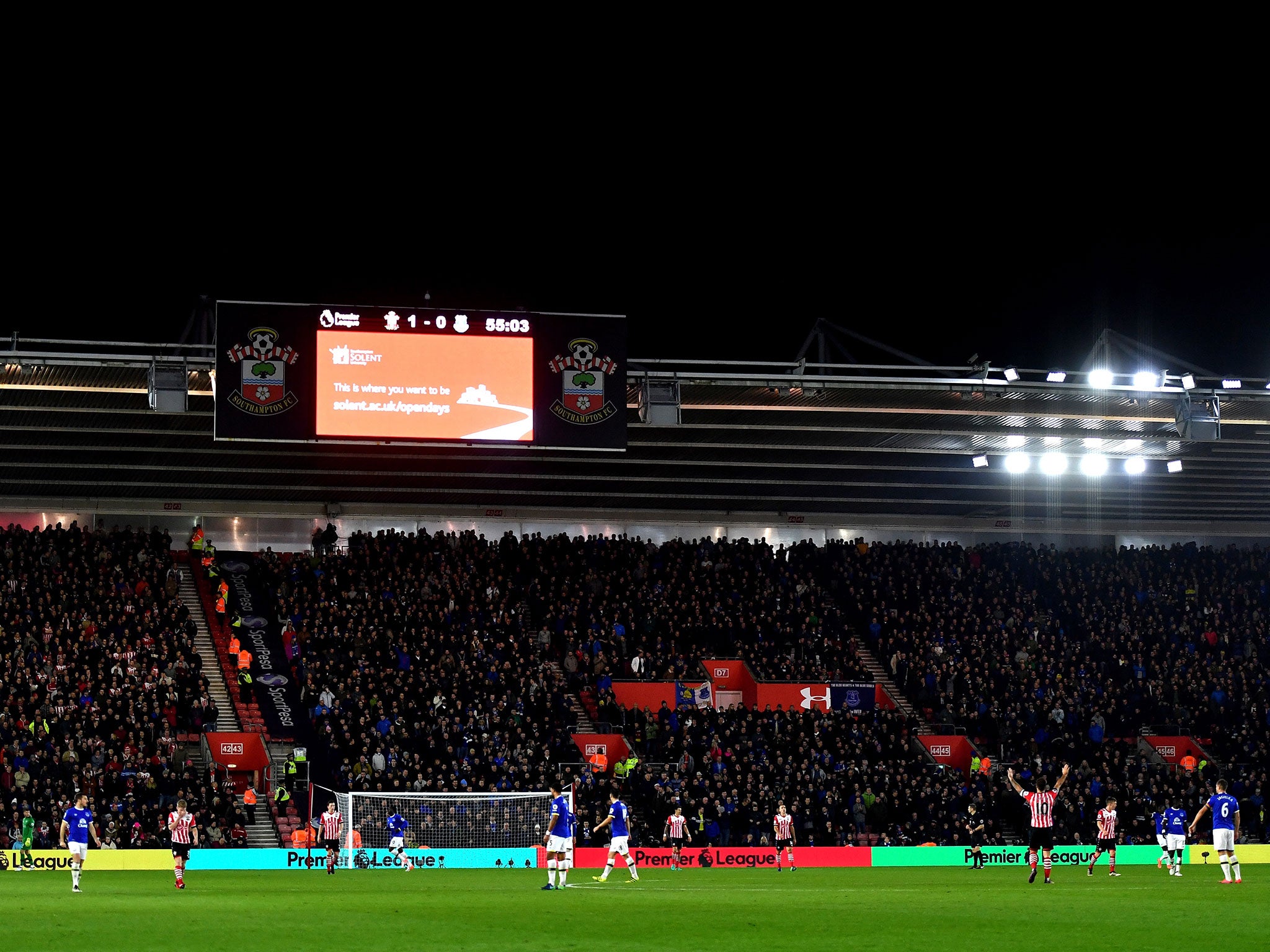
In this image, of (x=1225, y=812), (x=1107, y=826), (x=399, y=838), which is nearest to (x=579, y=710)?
(x=399, y=838)

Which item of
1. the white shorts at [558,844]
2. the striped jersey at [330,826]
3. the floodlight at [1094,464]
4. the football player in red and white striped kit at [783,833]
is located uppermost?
the floodlight at [1094,464]

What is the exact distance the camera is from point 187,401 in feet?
111

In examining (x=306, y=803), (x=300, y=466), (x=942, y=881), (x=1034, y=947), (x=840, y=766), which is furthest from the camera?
(x=300, y=466)

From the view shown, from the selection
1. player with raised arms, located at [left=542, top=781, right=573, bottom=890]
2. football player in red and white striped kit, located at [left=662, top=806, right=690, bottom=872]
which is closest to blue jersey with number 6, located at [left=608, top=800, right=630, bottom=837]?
player with raised arms, located at [left=542, top=781, right=573, bottom=890]

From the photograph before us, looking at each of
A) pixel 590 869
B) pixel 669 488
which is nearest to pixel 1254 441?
pixel 669 488

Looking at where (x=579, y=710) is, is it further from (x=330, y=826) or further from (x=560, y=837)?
(x=560, y=837)

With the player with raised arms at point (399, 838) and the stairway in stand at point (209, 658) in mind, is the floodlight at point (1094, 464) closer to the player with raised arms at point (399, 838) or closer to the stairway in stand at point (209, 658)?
the player with raised arms at point (399, 838)

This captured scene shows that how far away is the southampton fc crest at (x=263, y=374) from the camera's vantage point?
31844mm

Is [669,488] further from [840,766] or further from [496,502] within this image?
[840,766]

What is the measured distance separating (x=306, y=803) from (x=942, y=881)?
16.8 meters

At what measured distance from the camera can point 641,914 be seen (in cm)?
1998

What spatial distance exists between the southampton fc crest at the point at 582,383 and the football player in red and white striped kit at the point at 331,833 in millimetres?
10330

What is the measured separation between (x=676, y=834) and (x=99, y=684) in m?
15.4

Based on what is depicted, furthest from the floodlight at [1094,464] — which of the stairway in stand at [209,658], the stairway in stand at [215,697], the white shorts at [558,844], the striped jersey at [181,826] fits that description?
the striped jersey at [181,826]
